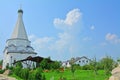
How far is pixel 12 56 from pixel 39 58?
10.1 meters

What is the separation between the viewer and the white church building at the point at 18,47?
46.3 meters

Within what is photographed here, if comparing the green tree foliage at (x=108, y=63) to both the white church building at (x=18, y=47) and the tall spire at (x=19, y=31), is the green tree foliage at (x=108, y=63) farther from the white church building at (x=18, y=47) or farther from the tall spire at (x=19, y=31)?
the tall spire at (x=19, y=31)

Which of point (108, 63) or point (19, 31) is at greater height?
point (19, 31)

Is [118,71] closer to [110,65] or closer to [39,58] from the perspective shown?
[110,65]

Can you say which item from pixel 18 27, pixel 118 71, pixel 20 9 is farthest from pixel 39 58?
pixel 118 71

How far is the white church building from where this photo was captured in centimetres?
4626

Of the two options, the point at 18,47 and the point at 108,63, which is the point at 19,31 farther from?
the point at 108,63

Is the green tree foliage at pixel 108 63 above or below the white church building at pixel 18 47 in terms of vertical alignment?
below

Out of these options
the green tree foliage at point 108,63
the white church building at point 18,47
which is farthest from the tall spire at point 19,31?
the green tree foliage at point 108,63

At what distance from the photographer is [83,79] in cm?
1975

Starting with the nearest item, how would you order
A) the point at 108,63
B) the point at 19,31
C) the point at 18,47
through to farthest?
the point at 108,63, the point at 18,47, the point at 19,31

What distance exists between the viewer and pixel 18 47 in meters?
46.9

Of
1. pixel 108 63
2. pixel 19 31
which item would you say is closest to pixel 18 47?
pixel 19 31

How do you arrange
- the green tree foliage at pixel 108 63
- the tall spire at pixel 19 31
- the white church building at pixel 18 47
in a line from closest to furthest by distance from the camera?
the green tree foliage at pixel 108 63 → the white church building at pixel 18 47 → the tall spire at pixel 19 31
